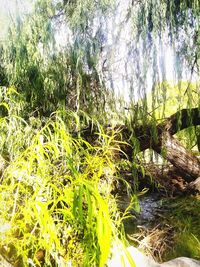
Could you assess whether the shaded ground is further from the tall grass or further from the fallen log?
the tall grass

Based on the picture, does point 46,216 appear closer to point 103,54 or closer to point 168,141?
point 103,54

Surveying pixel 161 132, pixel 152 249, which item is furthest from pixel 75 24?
pixel 152 249

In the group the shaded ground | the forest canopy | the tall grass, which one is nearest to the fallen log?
the forest canopy

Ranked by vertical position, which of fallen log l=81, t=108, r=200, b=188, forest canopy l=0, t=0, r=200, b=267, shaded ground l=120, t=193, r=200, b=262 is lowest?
shaded ground l=120, t=193, r=200, b=262

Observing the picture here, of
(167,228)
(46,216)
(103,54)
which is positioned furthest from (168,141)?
(46,216)

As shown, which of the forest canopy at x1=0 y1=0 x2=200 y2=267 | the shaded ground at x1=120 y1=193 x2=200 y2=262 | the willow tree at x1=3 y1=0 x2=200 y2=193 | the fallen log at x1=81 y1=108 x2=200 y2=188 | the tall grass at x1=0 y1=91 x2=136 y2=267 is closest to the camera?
the tall grass at x1=0 y1=91 x2=136 y2=267

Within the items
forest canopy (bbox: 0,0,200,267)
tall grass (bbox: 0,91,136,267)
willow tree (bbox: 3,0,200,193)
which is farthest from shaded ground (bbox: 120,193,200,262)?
tall grass (bbox: 0,91,136,267)

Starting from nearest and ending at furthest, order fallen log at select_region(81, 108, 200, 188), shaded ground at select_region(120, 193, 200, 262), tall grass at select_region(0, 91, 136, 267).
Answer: tall grass at select_region(0, 91, 136, 267) → shaded ground at select_region(120, 193, 200, 262) → fallen log at select_region(81, 108, 200, 188)

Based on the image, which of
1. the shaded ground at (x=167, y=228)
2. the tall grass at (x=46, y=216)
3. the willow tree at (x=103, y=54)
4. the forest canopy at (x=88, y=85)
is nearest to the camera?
the tall grass at (x=46, y=216)

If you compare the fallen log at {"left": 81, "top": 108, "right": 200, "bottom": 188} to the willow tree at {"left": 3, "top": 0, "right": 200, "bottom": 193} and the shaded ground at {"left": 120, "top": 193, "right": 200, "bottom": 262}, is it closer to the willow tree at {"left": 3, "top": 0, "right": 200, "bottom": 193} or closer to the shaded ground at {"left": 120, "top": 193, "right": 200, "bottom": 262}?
the willow tree at {"left": 3, "top": 0, "right": 200, "bottom": 193}

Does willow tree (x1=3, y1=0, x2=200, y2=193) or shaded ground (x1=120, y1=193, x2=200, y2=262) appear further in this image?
shaded ground (x1=120, y1=193, x2=200, y2=262)

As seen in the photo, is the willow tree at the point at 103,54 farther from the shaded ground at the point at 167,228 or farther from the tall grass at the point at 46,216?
the tall grass at the point at 46,216

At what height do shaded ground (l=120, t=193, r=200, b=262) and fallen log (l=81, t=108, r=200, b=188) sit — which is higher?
fallen log (l=81, t=108, r=200, b=188)

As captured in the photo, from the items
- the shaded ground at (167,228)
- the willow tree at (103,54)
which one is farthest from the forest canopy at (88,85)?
the shaded ground at (167,228)
